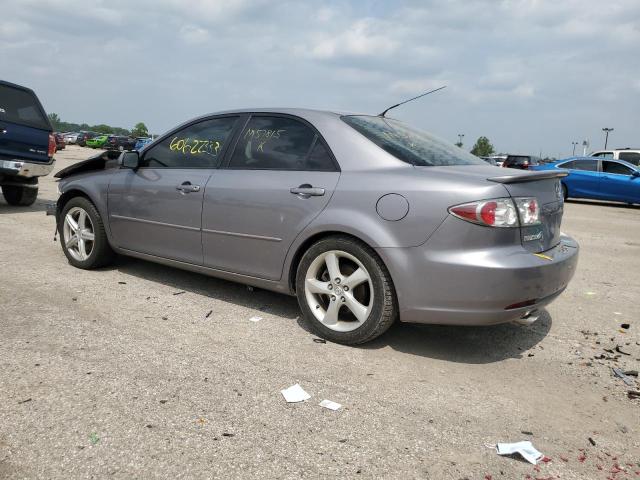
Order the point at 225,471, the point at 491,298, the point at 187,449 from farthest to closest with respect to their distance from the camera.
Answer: the point at 491,298 < the point at 187,449 < the point at 225,471

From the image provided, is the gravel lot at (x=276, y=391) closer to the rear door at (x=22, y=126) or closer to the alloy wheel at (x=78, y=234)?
the alloy wheel at (x=78, y=234)

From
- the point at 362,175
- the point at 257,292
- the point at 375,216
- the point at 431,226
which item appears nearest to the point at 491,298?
the point at 431,226

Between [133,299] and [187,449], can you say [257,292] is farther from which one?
[187,449]

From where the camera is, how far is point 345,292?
3.56 m

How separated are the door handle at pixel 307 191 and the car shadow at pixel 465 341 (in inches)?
42.2

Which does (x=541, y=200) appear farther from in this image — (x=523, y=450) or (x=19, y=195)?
(x=19, y=195)

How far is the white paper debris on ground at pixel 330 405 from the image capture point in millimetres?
2750

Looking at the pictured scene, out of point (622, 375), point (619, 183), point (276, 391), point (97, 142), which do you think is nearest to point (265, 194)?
point (276, 391)

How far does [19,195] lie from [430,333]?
27.4 feet

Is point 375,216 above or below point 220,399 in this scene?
above

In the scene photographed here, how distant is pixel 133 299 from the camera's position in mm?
4414

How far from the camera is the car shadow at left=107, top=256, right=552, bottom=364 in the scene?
3613 millimetres

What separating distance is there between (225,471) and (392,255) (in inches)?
64.2

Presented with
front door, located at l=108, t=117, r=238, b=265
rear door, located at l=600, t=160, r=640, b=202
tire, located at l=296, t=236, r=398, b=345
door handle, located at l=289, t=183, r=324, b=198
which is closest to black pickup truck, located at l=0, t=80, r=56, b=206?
front door, located at l=108, t=117, r=238, b=265
